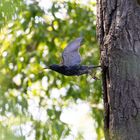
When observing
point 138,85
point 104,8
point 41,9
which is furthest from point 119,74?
point 41,9

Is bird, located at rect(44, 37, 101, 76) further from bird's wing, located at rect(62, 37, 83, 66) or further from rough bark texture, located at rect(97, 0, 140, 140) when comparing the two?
rough bark texture, located at rect(97, 0, 140, 140)

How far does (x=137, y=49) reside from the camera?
2246 mm

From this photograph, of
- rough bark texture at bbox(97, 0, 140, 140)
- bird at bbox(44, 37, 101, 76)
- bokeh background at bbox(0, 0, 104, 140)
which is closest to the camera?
rough bark texture at bbox(97, 0, 140, 140)

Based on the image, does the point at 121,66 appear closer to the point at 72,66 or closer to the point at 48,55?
the point at 72,66

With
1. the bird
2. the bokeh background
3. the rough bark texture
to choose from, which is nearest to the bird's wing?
the bird

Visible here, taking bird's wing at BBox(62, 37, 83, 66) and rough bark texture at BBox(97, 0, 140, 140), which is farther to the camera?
bird's wing at BBox(62, 37, 83, 66)

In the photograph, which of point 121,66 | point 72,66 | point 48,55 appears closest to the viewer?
point 121,66

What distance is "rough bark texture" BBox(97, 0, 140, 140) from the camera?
2221 mm

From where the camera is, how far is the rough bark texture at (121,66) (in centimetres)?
222

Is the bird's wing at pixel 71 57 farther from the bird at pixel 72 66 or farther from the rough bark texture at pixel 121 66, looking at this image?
the rough bark texture at pixel 121 66

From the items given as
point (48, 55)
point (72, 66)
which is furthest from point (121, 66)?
point (48, 55)

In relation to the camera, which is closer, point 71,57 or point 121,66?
point 121,66

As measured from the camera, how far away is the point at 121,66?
7.37 feet

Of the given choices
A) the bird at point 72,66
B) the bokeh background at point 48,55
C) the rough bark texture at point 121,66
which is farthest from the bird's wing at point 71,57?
the bokeh background at point 48,55
